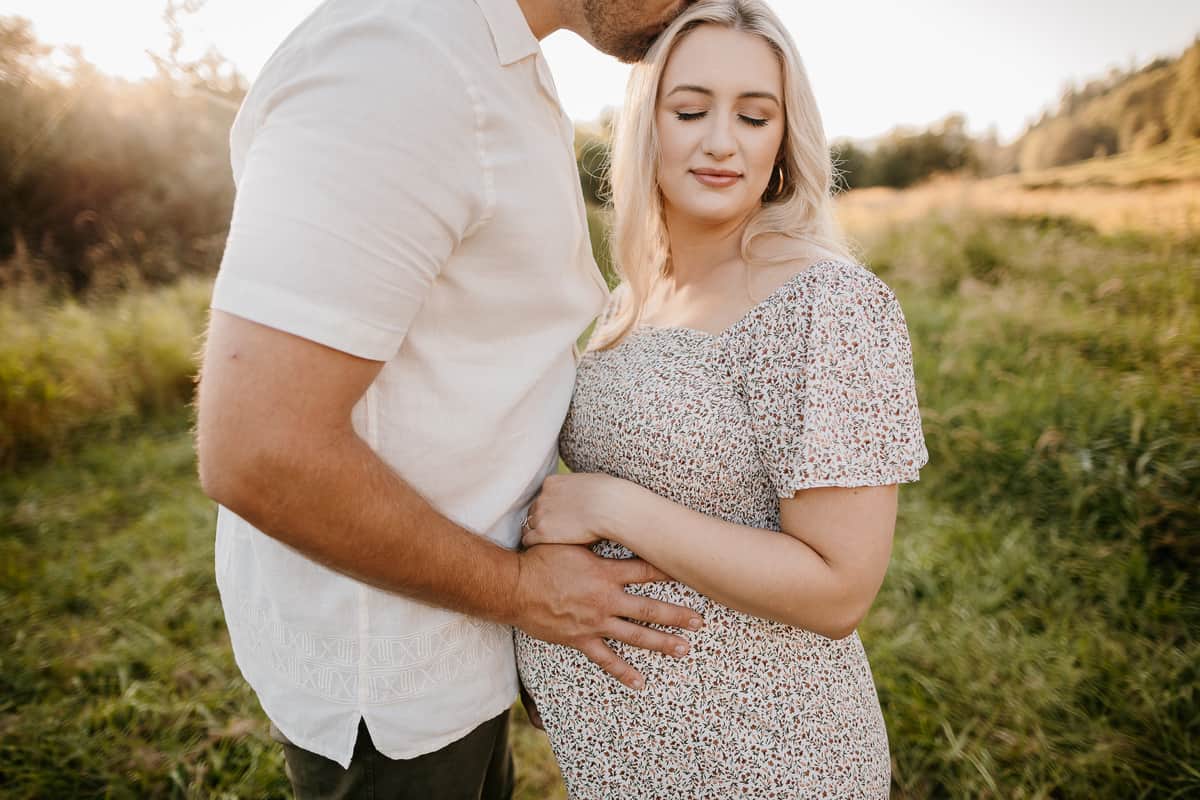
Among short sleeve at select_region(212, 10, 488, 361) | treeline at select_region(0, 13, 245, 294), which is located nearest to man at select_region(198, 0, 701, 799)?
short sleeve at select_region(212, 10, 488, 361)

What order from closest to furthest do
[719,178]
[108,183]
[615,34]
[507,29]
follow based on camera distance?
[507,29] → [615,34] → [719,178] → [108,183]

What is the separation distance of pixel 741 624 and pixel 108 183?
37.0 feet

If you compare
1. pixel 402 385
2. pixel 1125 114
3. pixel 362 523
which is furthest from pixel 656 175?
pixel 1125 114

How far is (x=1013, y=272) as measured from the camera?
6.64 metres

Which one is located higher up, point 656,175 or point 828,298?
point 656,175

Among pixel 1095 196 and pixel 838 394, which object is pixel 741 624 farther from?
pixel 1095 196

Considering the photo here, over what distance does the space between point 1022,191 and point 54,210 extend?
11.9 metres

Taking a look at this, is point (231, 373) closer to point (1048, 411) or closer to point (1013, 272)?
point (1048, 411)

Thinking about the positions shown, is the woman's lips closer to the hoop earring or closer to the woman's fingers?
the hoop earring

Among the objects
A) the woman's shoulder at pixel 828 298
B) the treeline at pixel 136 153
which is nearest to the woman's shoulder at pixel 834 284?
the woman's shoulder at pixel 828 298

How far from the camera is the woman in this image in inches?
51.3

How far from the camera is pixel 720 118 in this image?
173cm

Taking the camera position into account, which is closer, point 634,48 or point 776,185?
point 634,48

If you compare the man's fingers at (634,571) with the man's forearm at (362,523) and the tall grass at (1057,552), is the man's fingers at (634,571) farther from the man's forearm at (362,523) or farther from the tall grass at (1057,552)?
the tall grass at (1057,552)
